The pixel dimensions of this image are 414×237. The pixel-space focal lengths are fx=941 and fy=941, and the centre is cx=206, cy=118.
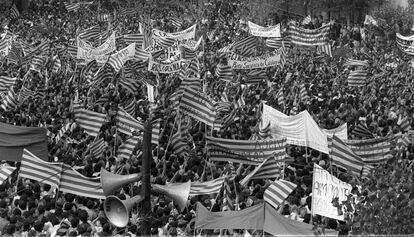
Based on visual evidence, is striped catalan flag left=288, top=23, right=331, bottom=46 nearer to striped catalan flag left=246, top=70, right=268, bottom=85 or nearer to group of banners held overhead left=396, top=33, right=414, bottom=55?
group of banners held overhead left=396, top=33, right=414, bottom=55

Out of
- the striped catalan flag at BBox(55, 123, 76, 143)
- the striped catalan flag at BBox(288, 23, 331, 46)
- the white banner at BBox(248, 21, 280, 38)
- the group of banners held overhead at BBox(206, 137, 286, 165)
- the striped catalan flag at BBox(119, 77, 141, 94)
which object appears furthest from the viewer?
the white banner at BBox(248, 21, 280, 38)

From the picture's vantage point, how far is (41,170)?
19.6 meters

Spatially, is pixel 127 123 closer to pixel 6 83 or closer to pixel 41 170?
pixel 41 170

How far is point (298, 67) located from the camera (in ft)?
144

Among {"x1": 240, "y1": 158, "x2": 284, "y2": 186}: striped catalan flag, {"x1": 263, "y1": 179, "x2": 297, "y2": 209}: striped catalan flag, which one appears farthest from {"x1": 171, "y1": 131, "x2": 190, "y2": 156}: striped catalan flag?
{"x1": 263, "y1": 179, "x2": 297, "y2": 209}: striped catalan flag

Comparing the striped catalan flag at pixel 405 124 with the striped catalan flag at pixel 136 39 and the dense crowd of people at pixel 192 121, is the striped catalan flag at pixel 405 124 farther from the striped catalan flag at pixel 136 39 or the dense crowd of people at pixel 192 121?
the striped catalan flag at pixel 136 39

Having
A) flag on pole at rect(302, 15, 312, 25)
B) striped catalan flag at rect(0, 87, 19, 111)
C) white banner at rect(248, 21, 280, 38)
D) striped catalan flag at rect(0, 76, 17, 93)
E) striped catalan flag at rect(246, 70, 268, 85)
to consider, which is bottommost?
striped catalan flag at rect(0, 87, 19, 111)

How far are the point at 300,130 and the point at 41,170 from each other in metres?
7.01

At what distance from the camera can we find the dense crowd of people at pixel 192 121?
20.5 m

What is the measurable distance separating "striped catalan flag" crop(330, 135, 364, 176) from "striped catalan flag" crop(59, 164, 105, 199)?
5.05 meters

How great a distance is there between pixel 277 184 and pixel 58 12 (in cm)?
5103

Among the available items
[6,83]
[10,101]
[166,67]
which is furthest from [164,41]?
[10,101]

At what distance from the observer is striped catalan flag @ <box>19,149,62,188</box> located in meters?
19.4

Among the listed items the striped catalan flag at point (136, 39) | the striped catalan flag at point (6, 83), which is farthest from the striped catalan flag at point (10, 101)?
the striped catalan flag at point (136, 39)
